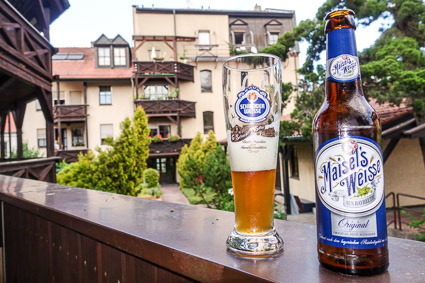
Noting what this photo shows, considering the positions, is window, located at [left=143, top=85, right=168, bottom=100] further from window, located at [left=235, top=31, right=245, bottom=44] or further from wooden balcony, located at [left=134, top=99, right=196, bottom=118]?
window, located at [left=235, top=31, right=245, bottom=44]

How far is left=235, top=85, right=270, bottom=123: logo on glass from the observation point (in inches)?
33.0

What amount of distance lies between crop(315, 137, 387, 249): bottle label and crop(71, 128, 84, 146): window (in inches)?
899

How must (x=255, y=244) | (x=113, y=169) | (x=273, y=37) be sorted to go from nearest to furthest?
(x=255, y=244) < (x=113, y=169) < (x=273, y=37)

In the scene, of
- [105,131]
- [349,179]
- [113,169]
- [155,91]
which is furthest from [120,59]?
[349,179]

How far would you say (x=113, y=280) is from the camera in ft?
3.93

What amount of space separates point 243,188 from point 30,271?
1.92 meters

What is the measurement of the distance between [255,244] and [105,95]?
22916 mm

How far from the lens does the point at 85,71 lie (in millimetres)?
22500

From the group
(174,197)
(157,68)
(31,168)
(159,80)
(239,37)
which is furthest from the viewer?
(239,37)

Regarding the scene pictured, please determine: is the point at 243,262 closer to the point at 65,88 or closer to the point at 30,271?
the point at 30,271

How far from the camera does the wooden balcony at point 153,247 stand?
0.67 meters

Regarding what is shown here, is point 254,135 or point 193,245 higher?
point 254,135

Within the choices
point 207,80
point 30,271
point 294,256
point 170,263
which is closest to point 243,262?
point 294,256

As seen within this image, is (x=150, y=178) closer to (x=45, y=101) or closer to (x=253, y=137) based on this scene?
(x=45, y=101)
